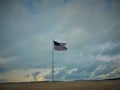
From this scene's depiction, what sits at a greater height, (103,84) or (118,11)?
(118,11)

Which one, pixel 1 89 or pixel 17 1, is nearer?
pixel 17 1

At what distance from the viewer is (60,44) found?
14688mm

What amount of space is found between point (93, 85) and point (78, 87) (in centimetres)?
143

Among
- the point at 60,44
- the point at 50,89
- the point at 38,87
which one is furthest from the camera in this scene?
the point at 38,87

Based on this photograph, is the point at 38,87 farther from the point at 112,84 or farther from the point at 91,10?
the point at 91,10

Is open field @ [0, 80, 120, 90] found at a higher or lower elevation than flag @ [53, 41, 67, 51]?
lower

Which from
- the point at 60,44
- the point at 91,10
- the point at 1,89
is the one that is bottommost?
the point at 1,89

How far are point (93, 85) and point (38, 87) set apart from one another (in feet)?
12.6

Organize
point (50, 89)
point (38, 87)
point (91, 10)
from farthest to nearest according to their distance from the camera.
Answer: point (38, 87) → point (50, 89) → point (91, 10)

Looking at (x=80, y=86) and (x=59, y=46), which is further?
(x=80, y=86)

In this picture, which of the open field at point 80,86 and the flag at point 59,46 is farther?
the open field at point 80,86

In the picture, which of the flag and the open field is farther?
the open field

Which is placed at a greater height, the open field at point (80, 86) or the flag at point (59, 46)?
the flag at point (59, 46)

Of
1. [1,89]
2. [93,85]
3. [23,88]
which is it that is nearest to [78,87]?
[93,85]
